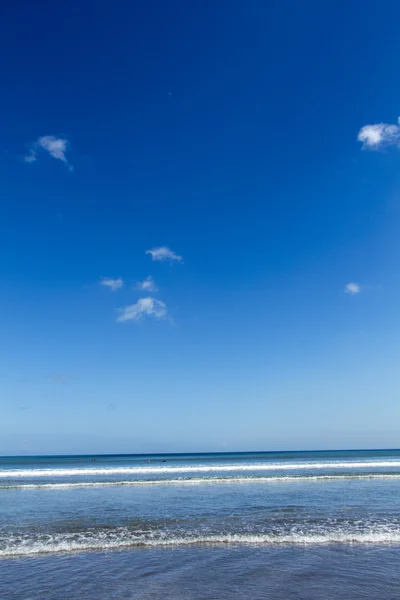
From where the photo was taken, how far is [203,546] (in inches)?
484

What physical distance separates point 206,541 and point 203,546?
0.46 meters

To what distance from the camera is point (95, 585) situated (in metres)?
9.05

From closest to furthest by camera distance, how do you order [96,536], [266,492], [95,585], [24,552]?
[95,585] < [24,552] < [96,536] < [266,492]

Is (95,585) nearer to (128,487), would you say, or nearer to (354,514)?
(354,514)

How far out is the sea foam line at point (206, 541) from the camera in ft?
40.1

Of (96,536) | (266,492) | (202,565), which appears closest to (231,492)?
(266,492)

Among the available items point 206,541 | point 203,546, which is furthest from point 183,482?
point 203,546

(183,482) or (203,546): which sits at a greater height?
(203,546)

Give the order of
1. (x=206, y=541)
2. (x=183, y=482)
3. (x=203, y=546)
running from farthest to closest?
(x=183, y=482) < (x=206, y=541) < (x=203, y=546)

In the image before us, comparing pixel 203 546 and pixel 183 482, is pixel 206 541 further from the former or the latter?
pixel 183 482

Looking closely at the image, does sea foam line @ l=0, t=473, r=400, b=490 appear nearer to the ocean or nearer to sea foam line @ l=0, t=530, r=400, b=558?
the ocean

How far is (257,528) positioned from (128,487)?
1613 centimetres

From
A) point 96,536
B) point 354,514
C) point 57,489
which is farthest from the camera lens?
point 57,489

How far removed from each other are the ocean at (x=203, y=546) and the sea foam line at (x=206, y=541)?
0.03 m
